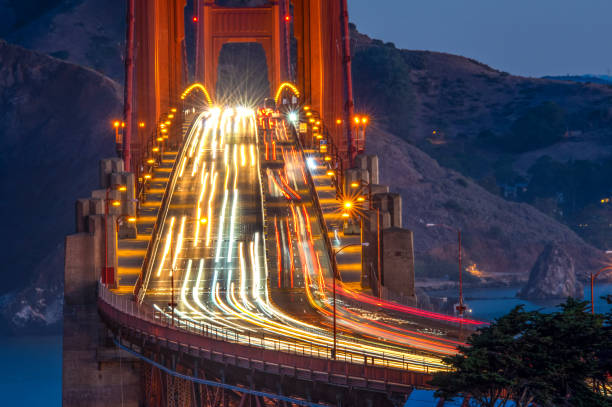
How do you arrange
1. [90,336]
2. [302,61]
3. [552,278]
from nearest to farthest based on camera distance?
[90,336] < [302,61] < [552,278]

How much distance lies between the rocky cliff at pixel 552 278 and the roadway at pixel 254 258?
81.9 meters

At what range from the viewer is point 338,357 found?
5047cm

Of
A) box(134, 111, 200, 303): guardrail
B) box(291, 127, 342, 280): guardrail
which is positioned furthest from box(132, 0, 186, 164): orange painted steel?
box(291, 127, 342, 280): guardrail

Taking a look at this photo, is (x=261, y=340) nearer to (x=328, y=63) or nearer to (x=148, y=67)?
(x=148, y=67)

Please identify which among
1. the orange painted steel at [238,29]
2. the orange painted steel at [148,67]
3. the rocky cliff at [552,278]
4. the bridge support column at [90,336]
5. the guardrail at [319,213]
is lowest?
the rocky cliff at [552,278]

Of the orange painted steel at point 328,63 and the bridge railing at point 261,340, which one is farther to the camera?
the orange painted steel at point 328,63

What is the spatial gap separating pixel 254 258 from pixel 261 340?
24251 mm

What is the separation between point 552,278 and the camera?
189 meters

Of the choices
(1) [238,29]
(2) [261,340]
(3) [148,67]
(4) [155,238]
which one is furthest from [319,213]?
(1) [238,29]

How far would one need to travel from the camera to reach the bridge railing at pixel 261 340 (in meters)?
47.1

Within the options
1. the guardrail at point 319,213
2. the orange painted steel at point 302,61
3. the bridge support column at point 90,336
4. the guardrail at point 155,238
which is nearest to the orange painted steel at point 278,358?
the bridge support column at point 90,336

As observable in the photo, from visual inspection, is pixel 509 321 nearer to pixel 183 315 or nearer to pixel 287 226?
pixel 183 315

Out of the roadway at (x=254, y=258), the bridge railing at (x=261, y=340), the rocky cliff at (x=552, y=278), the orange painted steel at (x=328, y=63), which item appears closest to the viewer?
the bridge railing at (x=261, y=340)

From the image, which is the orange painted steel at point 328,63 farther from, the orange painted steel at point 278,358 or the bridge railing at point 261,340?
the orange painted steel at point 278,358
